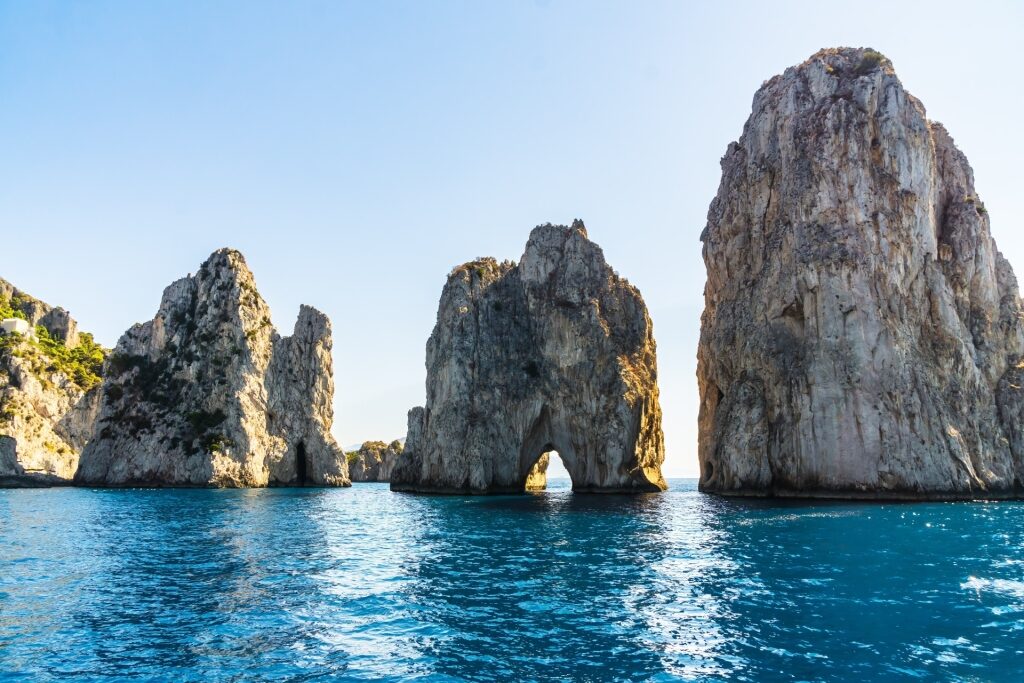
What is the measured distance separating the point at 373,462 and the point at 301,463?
55.3 metres

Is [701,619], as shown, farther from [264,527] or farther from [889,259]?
[889,259]

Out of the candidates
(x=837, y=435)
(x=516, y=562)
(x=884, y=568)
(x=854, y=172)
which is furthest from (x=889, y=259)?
(x=516, y=562)

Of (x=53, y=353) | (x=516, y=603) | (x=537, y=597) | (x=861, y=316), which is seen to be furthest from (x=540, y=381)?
(x=53, y=353)

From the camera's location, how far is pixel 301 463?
120 meters

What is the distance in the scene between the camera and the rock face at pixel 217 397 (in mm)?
100062

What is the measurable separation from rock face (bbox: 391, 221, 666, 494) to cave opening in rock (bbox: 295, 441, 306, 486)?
110 ft

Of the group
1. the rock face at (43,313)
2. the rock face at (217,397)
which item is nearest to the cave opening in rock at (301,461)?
the rock face at (217,397)

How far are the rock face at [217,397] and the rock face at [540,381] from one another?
102 ft

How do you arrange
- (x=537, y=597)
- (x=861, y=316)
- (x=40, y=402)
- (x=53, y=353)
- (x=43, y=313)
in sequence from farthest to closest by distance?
(x=43, y=313) → (x=53, y=353) → (x=40, y=402) → (x=861, y=316) → (x=537, y=597)

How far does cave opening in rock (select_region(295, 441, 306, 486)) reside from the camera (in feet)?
387

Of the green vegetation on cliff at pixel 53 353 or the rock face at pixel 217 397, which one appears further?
the green vegetation on cliff at pixel 53 353

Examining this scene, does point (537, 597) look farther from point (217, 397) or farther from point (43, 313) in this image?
point (43, 313)

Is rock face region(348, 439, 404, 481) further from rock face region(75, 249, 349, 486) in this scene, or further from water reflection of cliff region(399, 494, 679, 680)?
water reflection of cliff region(399, 494, 679, 680)

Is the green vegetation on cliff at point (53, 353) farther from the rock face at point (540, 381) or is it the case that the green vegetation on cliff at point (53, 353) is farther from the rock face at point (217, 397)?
the rock face at point (540, 381)
